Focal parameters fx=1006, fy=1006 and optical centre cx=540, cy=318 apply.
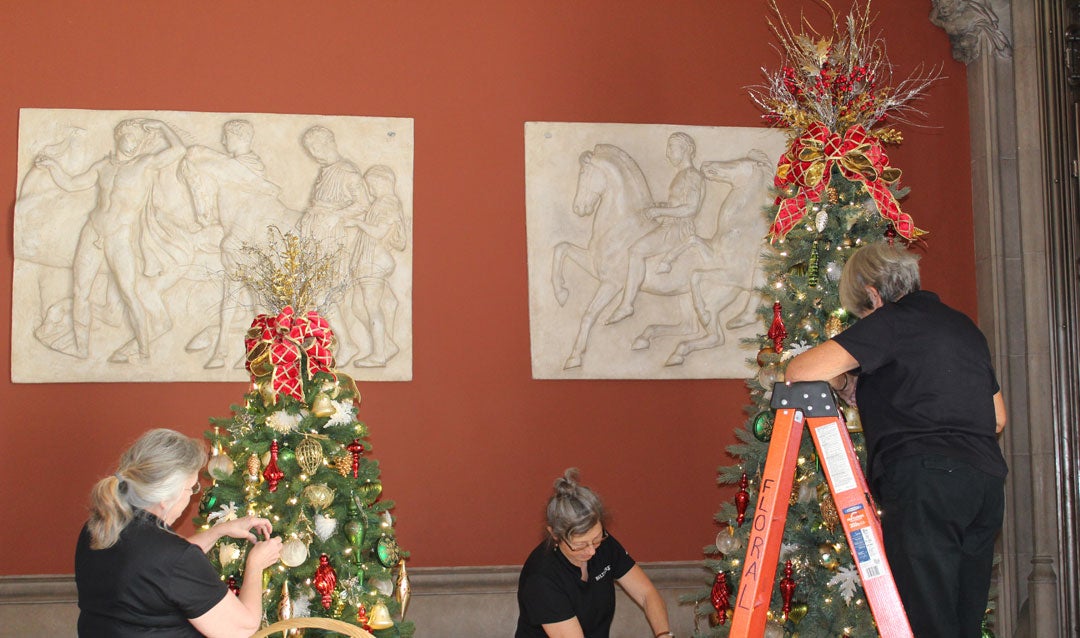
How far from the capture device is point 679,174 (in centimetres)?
602

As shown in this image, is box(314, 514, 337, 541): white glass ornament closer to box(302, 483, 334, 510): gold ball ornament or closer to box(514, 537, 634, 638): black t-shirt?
box(302, 483, 334, 510): gold ball ornament

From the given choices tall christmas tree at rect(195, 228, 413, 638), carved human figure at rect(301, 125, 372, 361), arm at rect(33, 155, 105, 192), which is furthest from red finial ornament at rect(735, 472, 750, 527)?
arm at rect(33, 155, 105, 192)

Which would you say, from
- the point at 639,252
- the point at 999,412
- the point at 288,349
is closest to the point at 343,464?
the point at 288,349

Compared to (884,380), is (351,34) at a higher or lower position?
higher

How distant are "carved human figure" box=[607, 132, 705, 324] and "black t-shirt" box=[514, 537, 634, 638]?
2009 millimetres

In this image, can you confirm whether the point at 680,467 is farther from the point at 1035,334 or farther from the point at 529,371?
the point at 1035,334

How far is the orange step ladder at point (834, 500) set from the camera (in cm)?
288

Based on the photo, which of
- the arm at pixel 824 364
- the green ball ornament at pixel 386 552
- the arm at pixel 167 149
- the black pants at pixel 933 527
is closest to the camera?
the black pants at pixel 933 527

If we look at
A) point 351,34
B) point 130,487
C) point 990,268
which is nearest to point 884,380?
point 130,487

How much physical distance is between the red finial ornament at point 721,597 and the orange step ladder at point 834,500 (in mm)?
1235

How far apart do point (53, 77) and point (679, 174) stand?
3.64 meters

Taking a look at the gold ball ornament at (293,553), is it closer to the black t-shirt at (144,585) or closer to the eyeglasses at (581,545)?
the black t-shirt at (144,585)

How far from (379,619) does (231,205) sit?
2.79 meters

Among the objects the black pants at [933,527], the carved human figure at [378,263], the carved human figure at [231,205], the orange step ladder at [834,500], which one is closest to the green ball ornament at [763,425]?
the orange step ladder at [834,500]
